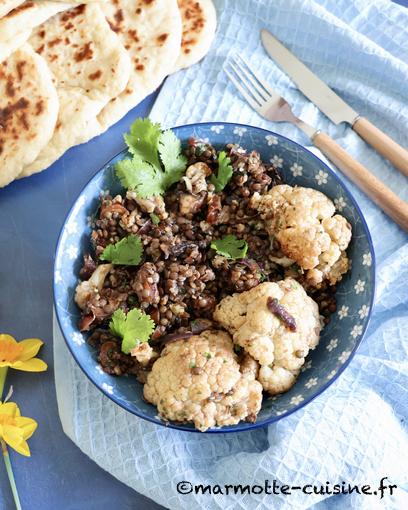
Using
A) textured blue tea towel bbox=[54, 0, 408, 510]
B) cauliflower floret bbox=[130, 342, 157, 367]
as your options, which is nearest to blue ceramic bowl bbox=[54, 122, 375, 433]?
cauliflower floret bbox=[130, 342, 157, 367]

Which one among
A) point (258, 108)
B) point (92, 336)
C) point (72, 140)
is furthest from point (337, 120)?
point (92, 336)

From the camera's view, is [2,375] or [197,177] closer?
[197,177]

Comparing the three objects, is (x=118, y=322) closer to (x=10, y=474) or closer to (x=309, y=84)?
(x=10, y=474)

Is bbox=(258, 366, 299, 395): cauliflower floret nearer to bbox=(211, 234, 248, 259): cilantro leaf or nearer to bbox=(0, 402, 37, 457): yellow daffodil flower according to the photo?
bbox=(211, 234, 248, 259): cilantro leaf

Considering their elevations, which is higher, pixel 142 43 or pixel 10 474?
pixel 142 43

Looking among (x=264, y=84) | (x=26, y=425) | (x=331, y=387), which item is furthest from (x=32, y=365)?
(x=264, y=84)

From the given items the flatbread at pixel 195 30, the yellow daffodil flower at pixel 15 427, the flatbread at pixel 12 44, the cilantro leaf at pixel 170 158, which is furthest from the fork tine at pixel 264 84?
the yellow daffodil flower at pixel 15 427

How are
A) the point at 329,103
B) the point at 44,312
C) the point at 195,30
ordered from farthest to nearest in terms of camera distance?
1. the point at 195,30
2. the point at 329,103
3. the point at 44,312
